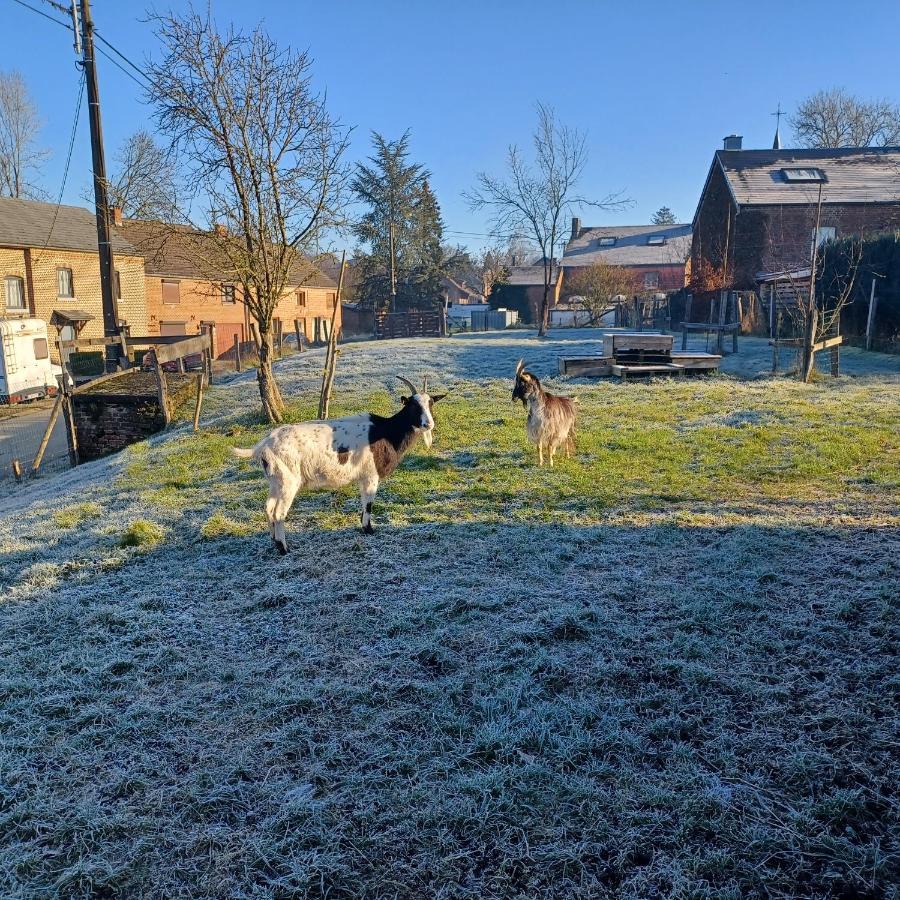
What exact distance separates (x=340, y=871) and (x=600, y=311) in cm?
3733

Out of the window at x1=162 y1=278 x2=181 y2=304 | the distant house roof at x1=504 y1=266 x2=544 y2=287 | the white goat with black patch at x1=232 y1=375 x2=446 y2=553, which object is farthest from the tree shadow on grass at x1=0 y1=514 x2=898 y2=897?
the distant house roof at x1=504 y1=266 x2=544 y2=287

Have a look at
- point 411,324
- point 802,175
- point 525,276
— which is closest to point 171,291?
point 411,324

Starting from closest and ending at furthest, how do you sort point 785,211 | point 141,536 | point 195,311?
point 141,536 → point 785,211 → point 195,311

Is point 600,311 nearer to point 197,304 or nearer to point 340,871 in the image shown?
point 197,304

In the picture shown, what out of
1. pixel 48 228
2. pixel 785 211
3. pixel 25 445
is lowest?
pixel 25 445

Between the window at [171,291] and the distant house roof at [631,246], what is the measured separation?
30183mm

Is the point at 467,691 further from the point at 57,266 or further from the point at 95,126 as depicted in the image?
the point at 57,266

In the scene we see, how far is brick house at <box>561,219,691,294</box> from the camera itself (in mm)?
54688

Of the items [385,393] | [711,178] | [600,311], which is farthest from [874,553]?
[711,178]

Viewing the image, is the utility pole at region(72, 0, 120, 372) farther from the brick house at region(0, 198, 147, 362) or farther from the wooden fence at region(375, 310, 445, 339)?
the wooden fence at region(375, 310, 445, 339)

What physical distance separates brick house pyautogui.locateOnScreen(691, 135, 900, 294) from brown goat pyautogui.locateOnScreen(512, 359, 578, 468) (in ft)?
77.4

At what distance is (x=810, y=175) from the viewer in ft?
111

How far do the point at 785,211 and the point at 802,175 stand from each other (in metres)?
3.49

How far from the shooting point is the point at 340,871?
2930 millimetres
